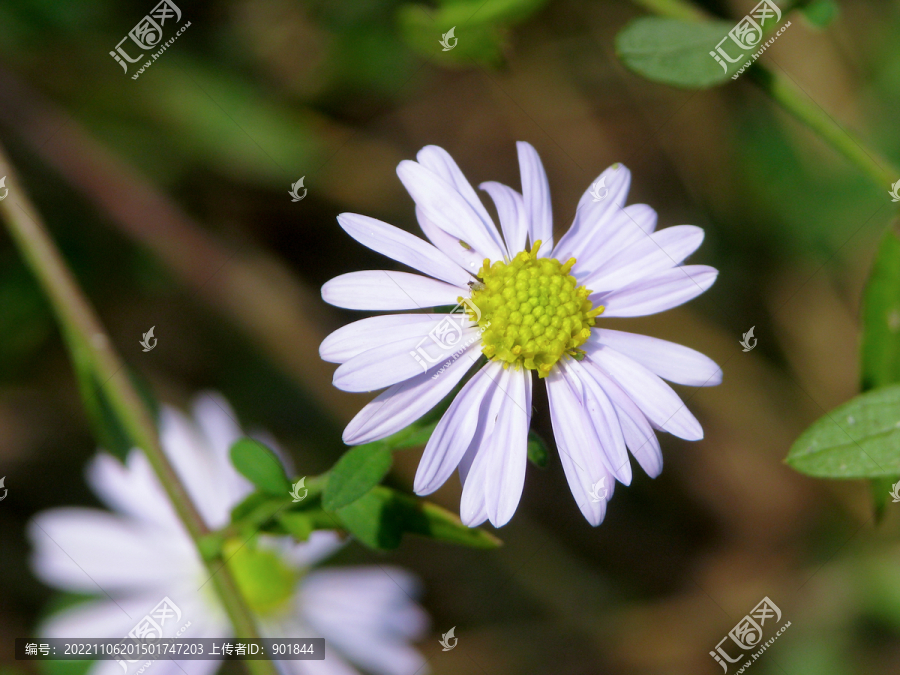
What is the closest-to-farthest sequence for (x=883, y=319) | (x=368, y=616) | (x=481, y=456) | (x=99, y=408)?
(x=481, y=456) → (x=883, y=319) → (x=99, y=408) → (x=368, y=616)

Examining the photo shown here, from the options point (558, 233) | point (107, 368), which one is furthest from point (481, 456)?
point (558, 233)

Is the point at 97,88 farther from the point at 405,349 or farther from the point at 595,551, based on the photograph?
the point at 595,551

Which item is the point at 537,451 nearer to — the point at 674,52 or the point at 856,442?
the point at 856,442

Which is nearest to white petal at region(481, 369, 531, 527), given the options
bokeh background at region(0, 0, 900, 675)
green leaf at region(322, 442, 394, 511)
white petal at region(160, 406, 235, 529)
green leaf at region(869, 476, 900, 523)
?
green leaf at region(322, 442, 394, 511)

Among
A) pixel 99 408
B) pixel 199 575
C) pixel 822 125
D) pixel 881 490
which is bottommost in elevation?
pixel 881 490

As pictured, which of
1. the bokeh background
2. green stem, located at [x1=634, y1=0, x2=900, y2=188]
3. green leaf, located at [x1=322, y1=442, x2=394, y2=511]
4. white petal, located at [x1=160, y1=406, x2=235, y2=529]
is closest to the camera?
green leaf, located at [x1=322, y1=442, x2=394, y2=511]

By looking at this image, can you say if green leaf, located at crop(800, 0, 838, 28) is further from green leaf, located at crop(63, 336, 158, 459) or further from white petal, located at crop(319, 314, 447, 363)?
green leaf, located at crop(63, 336, 158, 459)

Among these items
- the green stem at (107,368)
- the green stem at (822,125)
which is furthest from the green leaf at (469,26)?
the green stem at (107,368)

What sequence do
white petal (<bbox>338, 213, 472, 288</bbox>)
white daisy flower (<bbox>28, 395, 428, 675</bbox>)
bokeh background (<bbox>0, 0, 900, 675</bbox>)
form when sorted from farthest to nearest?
bokeh background (<bbox>0, 0, 900, 675</bbox>), white daisy flower (<bbox>28, 395, 428, 675</bbox>), white petal (<bbox>338, 213, 472, 288</bbox>)
